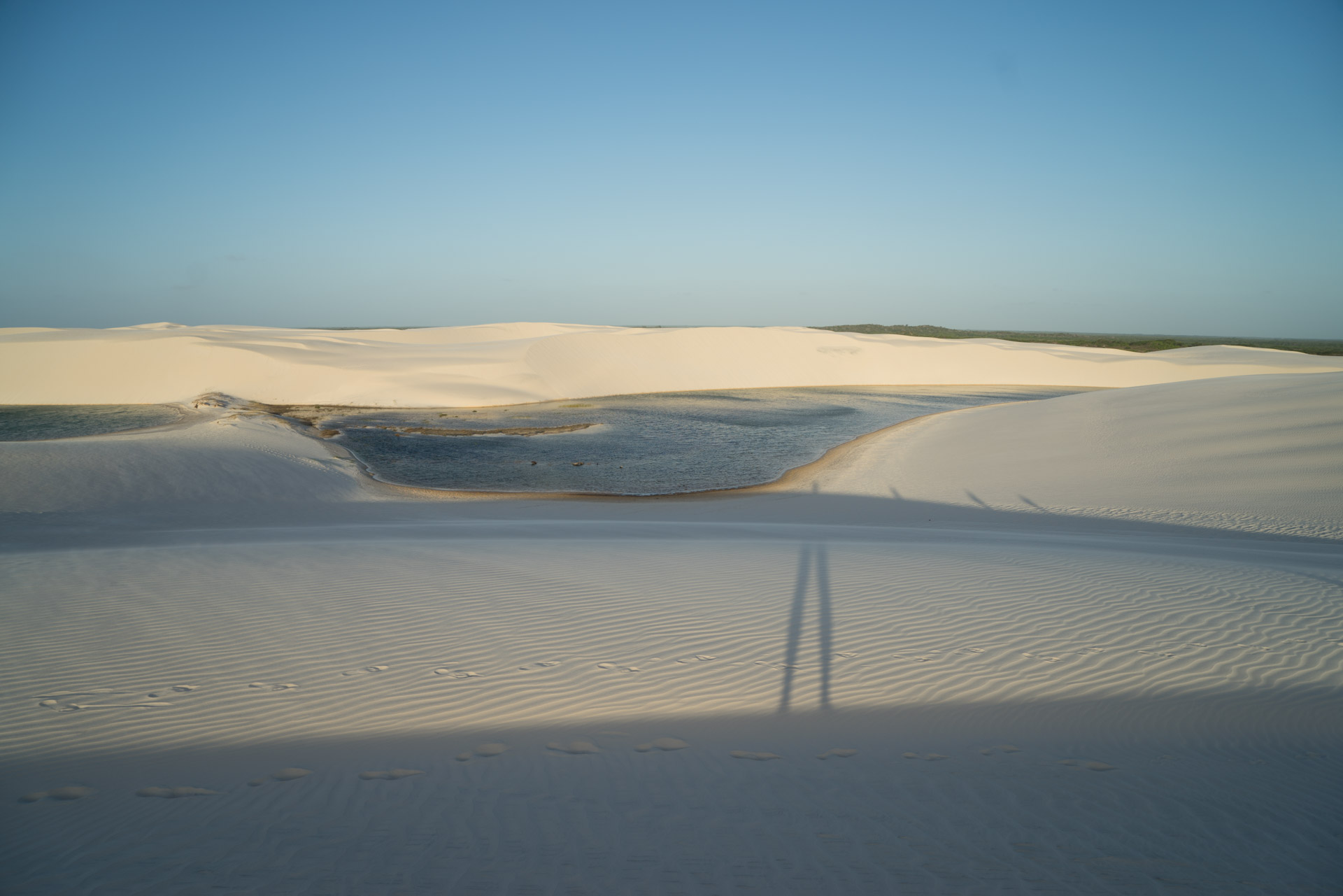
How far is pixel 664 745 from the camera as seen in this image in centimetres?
361

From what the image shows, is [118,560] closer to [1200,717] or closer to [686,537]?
[686,537]

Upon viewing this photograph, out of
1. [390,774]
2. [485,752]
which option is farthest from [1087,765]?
[390,774]

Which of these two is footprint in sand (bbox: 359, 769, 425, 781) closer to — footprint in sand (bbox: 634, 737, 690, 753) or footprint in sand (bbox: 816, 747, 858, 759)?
footprint in sand (bbox: 634, 737, 690, 753)

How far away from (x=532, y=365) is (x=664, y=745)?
3342 centimetres

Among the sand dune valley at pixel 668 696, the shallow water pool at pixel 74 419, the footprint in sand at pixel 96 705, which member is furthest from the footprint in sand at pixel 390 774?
the shallow water pool at pixel 74 419

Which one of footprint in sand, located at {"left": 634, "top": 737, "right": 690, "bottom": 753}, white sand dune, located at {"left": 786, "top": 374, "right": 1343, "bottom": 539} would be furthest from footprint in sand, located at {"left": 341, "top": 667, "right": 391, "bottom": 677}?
white sand dune, located at {"left": 786, "top": 374, "right": 1343, "bottom": 539}

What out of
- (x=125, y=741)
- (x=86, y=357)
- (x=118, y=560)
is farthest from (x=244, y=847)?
(x=86, y=357)

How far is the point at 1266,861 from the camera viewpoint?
2.65 metres

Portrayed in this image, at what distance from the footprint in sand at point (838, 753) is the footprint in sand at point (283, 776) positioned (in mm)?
2471

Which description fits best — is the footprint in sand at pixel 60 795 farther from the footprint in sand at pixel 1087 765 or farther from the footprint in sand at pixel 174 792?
the footprint in sand at pixel 1087 765

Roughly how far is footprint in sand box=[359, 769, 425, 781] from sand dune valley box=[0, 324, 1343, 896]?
0.06ft

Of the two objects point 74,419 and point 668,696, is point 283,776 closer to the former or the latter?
point 668,696

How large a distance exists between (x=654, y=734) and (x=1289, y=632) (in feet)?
16.1

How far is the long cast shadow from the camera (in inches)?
169
